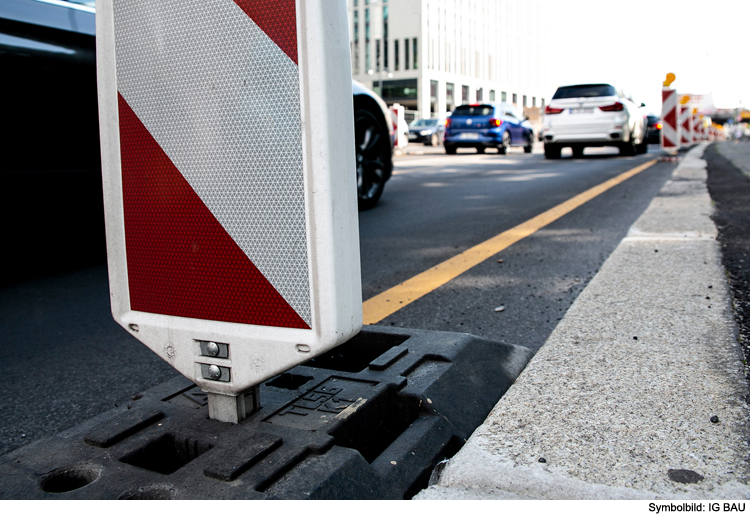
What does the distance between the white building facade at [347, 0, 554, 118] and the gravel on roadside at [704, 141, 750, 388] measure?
4538 centimetres

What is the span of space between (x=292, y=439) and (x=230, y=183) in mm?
501

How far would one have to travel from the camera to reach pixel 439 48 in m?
54.9

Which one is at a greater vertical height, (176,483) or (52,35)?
(52,35)

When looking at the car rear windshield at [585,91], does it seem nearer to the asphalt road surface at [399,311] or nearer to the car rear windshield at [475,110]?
the car rear windshield at [475,110]

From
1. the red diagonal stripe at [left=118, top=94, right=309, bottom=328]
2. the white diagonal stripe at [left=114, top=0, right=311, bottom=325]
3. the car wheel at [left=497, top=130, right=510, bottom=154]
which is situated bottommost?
the red diagonal stripe at [left=118, top=94, right=309, bottom=328]

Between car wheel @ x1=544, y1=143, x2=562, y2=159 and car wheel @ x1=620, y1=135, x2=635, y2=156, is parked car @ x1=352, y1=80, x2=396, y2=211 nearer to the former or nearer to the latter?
car wheel @ x1=544, y1=143, x2=562, y2=159

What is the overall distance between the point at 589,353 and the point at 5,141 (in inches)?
110

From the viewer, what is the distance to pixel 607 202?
5965 millimetres

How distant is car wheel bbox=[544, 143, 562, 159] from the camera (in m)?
14.3

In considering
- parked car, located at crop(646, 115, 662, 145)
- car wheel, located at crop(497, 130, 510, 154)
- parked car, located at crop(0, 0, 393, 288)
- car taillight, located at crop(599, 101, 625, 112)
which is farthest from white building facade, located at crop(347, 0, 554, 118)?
parked car, located at crop(0, 0, 393, 288)

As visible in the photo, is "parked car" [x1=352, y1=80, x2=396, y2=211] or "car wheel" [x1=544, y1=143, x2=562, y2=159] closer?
"parked car" [x1=352, y1=80, x2=396, y2=211]

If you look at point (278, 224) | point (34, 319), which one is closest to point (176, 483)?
point (278, 224)
